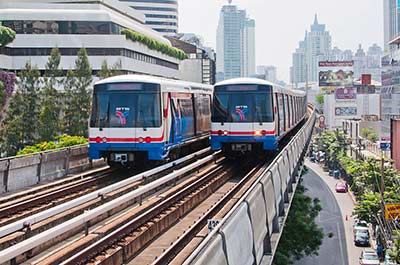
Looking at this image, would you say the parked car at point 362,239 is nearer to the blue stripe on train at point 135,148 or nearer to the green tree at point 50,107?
the green tree at point 50,107

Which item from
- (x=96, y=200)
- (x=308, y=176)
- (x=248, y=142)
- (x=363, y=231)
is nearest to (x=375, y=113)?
(x=308, y=176)

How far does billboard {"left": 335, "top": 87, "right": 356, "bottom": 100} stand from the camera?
118062mm

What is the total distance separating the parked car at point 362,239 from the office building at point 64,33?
2592 cm

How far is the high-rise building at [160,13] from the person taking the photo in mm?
143250

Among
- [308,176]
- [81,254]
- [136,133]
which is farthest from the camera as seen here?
[308,176]

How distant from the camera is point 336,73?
132 meters

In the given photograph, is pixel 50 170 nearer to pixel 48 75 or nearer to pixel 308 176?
pixel 48 75

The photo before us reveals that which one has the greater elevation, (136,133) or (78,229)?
(136,133)

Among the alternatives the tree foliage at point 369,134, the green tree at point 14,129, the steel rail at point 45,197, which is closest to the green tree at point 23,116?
the green tree at point 14,129

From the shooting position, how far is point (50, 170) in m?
20.3

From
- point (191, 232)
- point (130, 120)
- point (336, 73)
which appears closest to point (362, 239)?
point (130, 120)

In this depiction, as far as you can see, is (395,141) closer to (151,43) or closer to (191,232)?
(151,43)

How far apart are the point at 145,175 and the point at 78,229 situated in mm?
4214

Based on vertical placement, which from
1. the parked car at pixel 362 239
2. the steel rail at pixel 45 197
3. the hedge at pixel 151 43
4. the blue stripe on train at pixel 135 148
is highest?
the hedge at pixel 151 43
